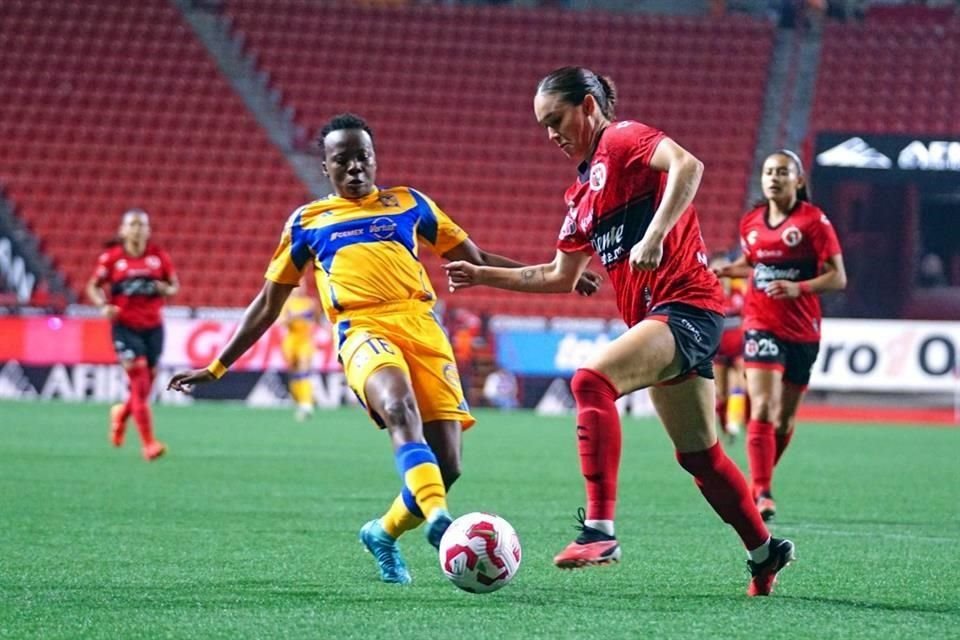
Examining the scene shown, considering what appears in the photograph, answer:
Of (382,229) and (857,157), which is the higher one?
(857,157)

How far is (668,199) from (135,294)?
1009 cm

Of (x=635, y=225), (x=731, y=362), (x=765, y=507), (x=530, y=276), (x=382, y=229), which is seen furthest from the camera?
(x=731, y=362)

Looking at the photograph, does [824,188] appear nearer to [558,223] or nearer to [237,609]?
[558,223]

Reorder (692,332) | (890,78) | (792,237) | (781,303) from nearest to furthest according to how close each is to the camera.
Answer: (692,332)
(792,237)
(781,303)
(890,78)

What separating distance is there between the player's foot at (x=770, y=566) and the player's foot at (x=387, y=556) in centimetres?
141

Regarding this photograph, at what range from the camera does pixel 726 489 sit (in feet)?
21.0

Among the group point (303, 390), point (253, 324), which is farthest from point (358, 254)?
point (303, 390)

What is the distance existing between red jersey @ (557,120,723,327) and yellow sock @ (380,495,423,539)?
123cm

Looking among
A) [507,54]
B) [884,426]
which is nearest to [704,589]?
[884,426]

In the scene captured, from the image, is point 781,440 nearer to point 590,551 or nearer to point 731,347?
point 590,551

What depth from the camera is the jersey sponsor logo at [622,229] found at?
623 cm

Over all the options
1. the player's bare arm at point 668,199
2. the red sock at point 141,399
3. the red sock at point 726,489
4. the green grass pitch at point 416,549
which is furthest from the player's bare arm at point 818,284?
the red sock at point 141,399

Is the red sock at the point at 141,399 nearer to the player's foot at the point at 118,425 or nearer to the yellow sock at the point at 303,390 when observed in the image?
the player's foot at the point at 118,425

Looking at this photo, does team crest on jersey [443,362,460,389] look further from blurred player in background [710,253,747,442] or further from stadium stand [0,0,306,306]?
stadium stand [0,0,306,306]
